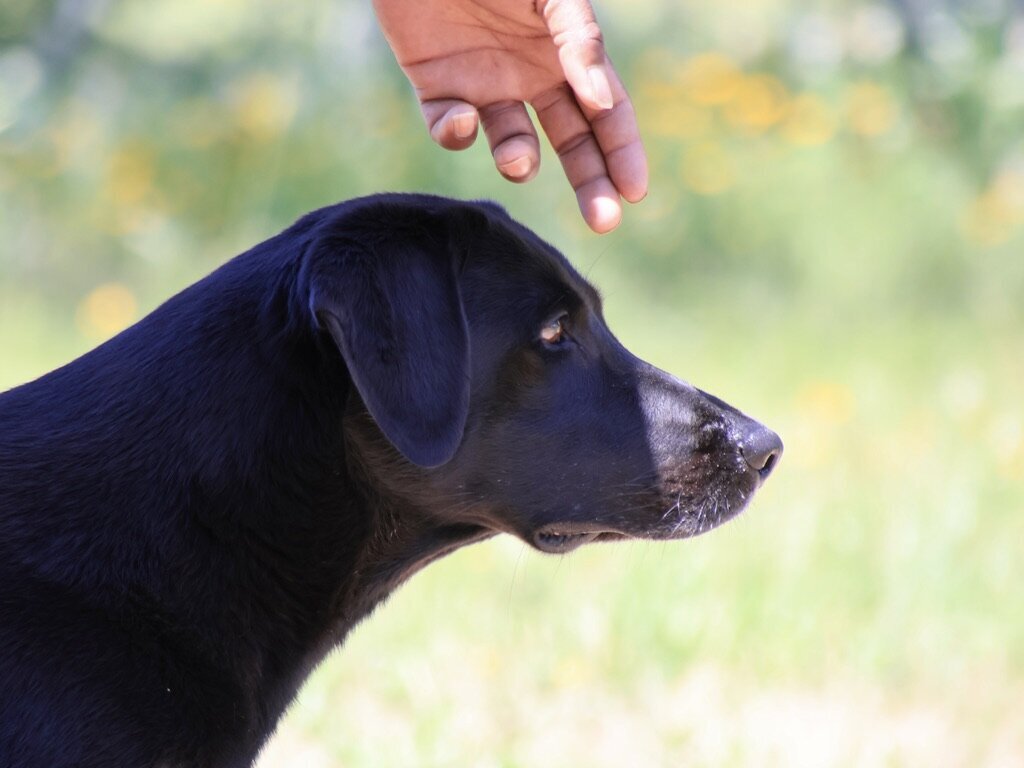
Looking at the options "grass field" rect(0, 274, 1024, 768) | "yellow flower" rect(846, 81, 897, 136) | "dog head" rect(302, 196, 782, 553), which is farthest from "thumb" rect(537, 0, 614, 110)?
"yellow flower" rect(846, 81, 897, 136)

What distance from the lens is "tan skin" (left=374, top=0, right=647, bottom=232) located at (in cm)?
296

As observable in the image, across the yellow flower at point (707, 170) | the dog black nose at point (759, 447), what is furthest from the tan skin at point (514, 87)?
the yellow flower at point (707, 170)

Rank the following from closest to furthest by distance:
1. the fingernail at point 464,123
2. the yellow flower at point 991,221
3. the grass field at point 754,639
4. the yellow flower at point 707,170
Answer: the fingernail at point 464,123, the grass field at point 754,639, the yellow flower at point 991,221, the yellow flower at point 707,170

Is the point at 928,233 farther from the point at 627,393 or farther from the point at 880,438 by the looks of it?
the point at 627,393

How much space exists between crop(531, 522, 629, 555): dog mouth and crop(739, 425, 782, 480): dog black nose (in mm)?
274

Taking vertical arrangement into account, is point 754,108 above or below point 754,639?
below

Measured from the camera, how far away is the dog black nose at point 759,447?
2.59 metres

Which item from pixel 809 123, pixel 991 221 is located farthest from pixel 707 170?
pixel 991 221

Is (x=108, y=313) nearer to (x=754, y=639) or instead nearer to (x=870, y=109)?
(x=754, y=639)

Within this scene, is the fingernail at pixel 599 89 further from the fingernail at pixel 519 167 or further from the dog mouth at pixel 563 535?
Answer: the dog mouth at pixel 563 535

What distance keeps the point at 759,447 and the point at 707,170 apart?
3696 millimetres

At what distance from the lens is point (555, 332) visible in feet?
8.27

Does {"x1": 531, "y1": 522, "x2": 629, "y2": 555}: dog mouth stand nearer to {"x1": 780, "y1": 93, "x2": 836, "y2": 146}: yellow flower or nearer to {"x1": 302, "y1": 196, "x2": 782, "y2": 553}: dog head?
{"x1": 302, "y1": 196, "x2": 782, "y2": 553}: dog head

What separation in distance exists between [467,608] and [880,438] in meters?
1.71
